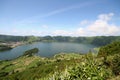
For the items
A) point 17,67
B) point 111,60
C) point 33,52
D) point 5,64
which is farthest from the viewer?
point 33,52

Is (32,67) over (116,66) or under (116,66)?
under

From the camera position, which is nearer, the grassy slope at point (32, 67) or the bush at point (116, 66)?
the bush at point (116, 66)

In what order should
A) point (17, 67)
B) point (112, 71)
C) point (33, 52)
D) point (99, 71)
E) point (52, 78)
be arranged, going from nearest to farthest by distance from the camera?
point (52, 78) → point (99, 71) → point (112, 71) → point (17, 67) → point (33, 52)

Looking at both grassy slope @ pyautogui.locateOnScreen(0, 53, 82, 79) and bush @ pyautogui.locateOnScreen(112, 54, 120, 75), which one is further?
grassy slope @ pyautogui.locateOnScreen(0, 53, 82, 79)

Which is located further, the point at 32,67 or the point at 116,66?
the point at 32,67

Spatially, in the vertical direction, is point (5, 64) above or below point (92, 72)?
below

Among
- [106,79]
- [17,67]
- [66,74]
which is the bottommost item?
[17,67]

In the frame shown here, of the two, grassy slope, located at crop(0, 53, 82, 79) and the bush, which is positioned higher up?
the bush

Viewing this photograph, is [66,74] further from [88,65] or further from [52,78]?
[88,65]

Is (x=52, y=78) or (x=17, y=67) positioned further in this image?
(x=17, y=67)

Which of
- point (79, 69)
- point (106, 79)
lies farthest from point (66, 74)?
point (106, 79)

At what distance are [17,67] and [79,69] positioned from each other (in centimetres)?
10352

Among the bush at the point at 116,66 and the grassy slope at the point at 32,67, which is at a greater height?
the bush at the point at 116,66

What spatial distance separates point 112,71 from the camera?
9.13 m
